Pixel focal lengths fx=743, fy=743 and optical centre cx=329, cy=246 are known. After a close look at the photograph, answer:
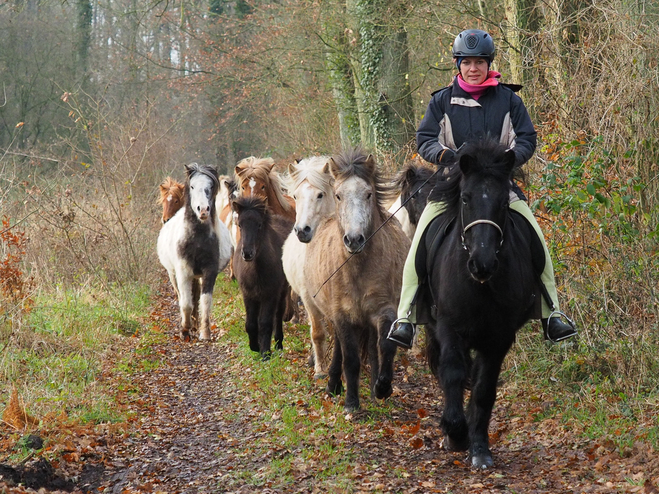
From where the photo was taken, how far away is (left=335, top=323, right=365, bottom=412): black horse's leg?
723 centimetres

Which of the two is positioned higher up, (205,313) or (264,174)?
(264,174)

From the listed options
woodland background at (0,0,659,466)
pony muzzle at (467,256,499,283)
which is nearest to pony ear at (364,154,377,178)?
woodland background at (0,0,659,466)

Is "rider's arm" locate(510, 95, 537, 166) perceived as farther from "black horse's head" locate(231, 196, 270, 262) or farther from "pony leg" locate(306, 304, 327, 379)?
"black horse's head" locate(231, 196, 270, 262)

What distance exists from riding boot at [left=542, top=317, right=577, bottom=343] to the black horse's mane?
1.12 meters

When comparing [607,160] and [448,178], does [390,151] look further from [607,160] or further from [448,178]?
[448,178]

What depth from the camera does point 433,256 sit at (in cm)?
588

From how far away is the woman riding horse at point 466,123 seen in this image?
234 inches

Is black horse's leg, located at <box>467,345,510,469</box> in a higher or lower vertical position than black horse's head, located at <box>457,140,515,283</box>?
lower

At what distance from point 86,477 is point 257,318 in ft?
15.0

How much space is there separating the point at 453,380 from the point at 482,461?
680mm

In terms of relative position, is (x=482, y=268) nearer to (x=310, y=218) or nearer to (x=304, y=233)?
(x=304, y=233)

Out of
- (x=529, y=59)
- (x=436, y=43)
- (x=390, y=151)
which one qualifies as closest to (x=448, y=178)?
(x=529, y=59)

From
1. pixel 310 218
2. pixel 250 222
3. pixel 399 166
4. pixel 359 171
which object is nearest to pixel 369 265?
pixel 359 171

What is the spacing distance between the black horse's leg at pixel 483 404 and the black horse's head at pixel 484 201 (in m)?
0.84
